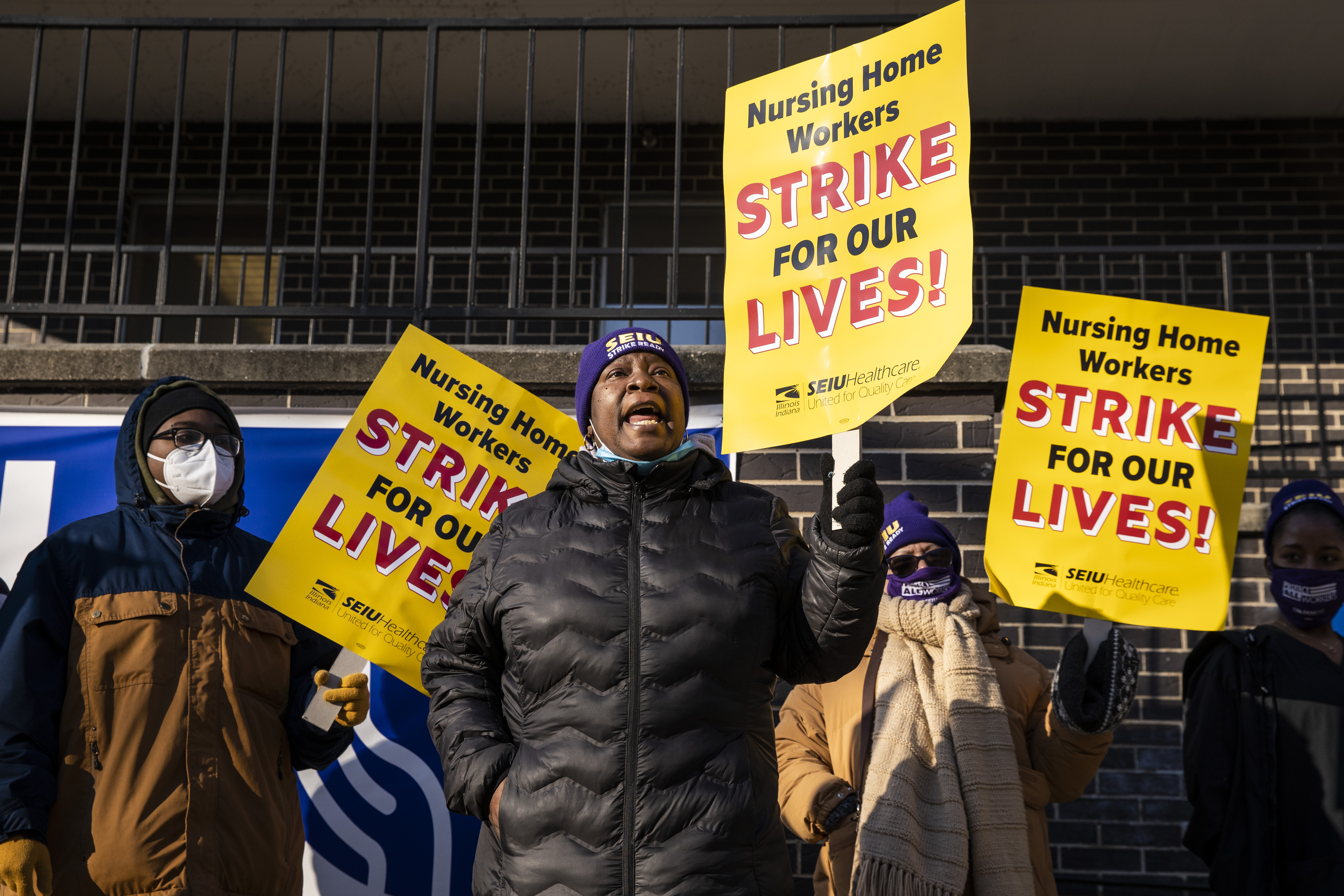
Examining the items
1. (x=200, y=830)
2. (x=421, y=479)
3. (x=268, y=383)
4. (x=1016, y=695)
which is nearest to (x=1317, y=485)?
(x=1016, y=695)

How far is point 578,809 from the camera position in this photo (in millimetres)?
2012

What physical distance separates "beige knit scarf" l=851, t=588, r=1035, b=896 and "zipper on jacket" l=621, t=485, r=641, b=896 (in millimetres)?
865

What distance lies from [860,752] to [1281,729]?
4.03ft

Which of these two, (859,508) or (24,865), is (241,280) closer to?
(24,865)

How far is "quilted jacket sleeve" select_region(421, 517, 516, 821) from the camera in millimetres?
2117

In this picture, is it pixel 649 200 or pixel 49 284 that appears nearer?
pixel 49 284

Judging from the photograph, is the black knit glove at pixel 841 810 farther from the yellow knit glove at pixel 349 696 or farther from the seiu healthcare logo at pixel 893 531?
the yellow knit glove at pixel 349 696

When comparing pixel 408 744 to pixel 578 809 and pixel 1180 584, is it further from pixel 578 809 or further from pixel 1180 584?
pixel 1180 584

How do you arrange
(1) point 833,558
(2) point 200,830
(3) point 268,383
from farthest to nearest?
1. (3) point 268,383
2. (2) point 200,830
3. (1) point 833,558

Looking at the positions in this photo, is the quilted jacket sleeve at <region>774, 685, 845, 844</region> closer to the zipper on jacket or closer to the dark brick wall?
the zipper on jacket

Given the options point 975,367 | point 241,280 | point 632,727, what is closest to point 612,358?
point 632,727

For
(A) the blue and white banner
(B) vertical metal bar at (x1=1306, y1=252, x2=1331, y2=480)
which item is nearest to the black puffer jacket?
(A) the blue and white banner

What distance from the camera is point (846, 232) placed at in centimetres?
296

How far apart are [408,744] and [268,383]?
1418 millimetres
